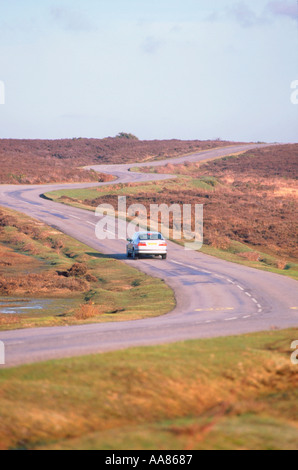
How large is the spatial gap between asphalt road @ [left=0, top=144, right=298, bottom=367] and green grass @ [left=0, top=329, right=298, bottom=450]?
1910 mm

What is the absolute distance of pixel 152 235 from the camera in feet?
122

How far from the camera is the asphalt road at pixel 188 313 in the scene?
15570 millimetres

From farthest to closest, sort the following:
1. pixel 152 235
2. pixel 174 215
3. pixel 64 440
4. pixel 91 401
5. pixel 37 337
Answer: pixel 174 215
pixel 152 235
pixel 37 337
pixel 91 401
pixel 64 440

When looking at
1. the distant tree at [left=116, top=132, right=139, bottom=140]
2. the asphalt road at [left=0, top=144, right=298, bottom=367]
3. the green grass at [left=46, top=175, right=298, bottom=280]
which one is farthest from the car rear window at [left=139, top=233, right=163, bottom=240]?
the distant tree at [left=116, top=132, right=139, bottom=140]

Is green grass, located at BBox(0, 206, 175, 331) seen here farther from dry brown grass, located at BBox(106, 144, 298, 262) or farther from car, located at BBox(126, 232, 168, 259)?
dry brown grass, located at BBox(106, 144, 298, 262)

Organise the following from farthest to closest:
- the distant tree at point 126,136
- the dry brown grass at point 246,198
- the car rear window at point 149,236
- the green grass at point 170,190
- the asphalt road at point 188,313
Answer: the distant tree at point 126,136
the dry brown grass at point 246,198
the green grass at point 170,190
the car rear window at point 149,236
the asphalt road at point 188,313

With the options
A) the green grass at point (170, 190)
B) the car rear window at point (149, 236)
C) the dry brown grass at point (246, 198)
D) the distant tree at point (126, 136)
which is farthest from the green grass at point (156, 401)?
the distant tree at point (126, 136)

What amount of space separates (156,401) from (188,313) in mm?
11531

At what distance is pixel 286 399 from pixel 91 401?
12.2 ft

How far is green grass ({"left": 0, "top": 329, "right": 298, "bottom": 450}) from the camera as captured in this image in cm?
903

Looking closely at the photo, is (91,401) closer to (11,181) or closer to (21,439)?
(21,439)

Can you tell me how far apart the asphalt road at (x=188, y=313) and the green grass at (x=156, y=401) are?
6.27 feet

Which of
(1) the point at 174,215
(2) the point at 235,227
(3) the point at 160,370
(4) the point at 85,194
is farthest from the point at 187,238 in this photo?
(3) the point at 160,370

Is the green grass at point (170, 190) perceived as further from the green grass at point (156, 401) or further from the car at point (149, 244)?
the green grass at point (156, 401)
